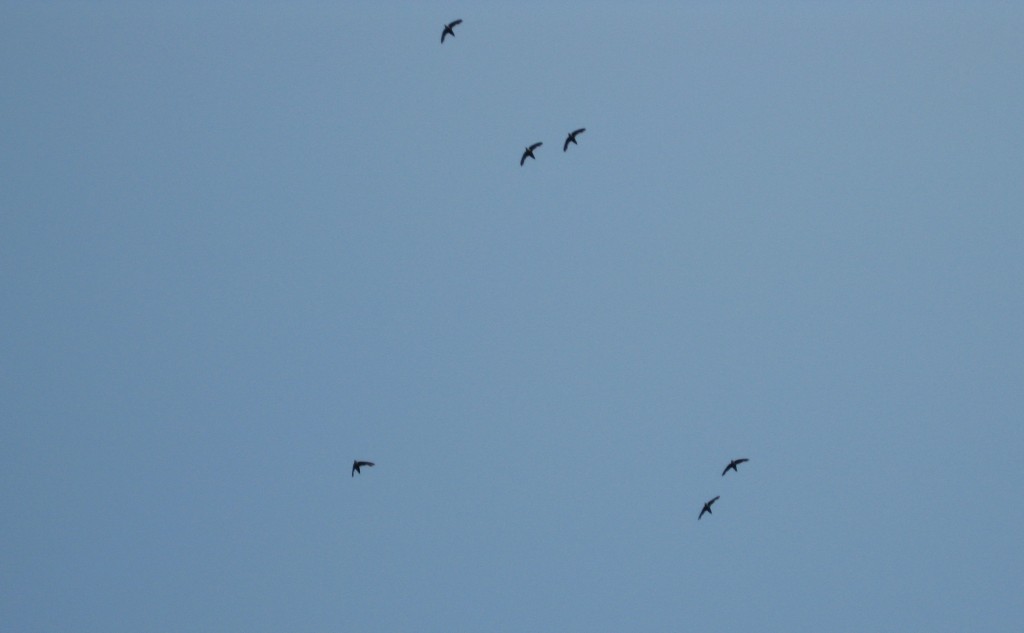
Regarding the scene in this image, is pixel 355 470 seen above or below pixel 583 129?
below

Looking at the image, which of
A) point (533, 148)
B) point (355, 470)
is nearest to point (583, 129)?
point (533, 148)

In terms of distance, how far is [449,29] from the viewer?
93188 millimetres

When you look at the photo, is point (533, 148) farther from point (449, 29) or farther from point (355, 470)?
point (355, 470)

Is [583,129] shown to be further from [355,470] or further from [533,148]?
[355,470]

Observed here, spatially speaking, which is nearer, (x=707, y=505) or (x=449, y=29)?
(x=449, y=29)

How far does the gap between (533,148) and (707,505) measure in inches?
1145

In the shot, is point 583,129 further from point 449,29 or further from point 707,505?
point 707,505

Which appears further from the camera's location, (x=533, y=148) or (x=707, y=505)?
(x=707, y=505)

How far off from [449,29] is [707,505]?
38.8 metres

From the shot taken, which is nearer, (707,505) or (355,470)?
(355,470)

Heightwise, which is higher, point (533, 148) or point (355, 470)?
point (533, 148)

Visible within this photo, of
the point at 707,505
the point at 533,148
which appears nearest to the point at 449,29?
the point at 533,148

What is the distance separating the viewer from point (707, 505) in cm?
10219

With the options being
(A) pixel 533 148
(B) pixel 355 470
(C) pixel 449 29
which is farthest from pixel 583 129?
(B) pixel 355 470
